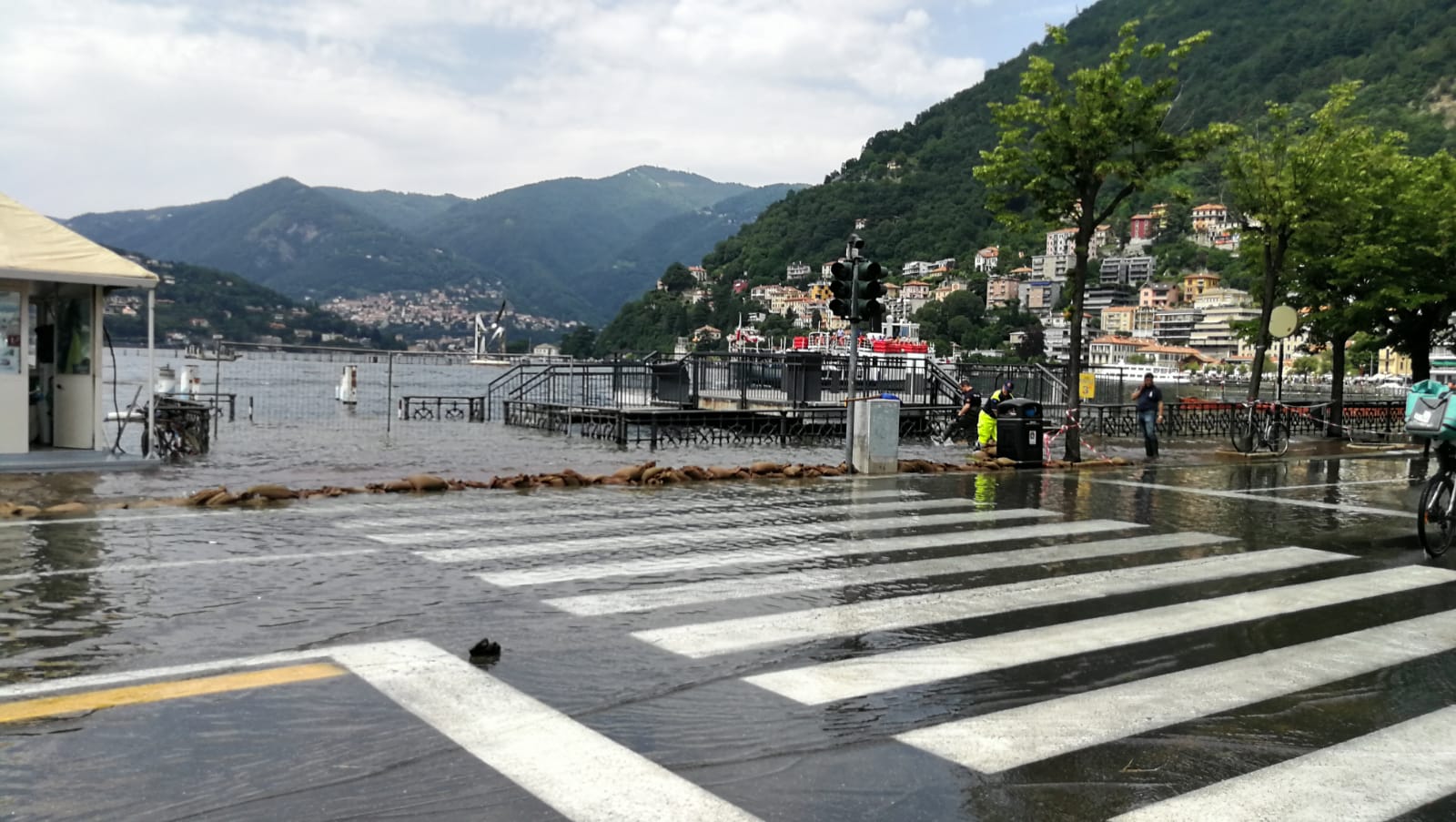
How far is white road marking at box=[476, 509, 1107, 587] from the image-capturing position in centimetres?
841

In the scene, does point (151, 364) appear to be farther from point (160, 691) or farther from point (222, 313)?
point (222, 313)

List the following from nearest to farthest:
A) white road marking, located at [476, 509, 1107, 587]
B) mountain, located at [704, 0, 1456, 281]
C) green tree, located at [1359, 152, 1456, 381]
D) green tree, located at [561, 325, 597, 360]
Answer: white road marking, located at [476, 509, 1107, 587] → green tree, located at [1359, 152, 1456, 381] → green tree, located at [561, 325, 597, 360] → mountain, located at [704, 0, 1456, 281]

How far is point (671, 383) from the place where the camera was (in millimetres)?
34875

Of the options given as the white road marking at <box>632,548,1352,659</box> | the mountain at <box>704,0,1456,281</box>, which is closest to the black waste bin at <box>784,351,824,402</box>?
the white road marking at <box>632,548,1352,659</box>

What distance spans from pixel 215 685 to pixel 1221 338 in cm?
21108

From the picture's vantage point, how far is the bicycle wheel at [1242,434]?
23844 millimetres

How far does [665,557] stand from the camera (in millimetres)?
9281

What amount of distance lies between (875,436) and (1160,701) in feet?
36.7

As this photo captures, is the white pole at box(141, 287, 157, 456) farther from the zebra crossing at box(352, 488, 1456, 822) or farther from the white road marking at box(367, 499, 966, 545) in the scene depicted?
the white road marking at box(367, 499, 966, 545)

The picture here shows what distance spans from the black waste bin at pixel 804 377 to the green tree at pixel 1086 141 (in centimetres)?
1045

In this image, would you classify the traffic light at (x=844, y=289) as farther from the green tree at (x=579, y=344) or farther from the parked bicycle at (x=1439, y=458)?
the green tree at (x=579, y=344)

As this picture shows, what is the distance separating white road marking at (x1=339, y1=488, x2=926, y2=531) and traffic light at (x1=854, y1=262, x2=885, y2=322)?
3.37 m

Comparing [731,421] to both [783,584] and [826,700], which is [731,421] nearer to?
[783,584]

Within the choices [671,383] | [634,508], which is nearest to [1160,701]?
[634,508]
